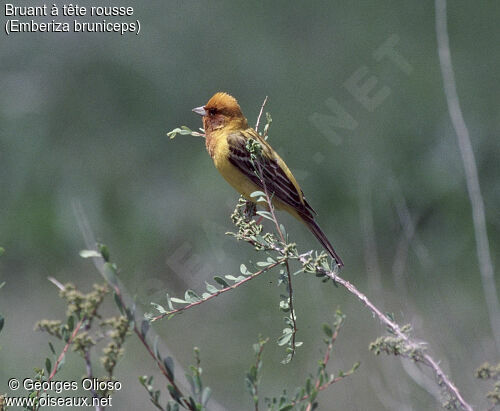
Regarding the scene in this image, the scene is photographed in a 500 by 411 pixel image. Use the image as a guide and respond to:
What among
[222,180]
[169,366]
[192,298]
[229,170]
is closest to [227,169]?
[229,170]

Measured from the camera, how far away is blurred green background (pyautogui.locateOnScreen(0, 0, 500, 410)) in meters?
5.95

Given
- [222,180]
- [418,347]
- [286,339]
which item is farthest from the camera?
[222,180]

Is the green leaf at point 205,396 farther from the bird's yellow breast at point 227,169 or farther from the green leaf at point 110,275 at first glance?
the bird's yellow breast at point 227,169

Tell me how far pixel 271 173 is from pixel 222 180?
2.62 m

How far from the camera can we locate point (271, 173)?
408 cm

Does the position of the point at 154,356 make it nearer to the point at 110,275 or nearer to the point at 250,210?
the point at 110,275

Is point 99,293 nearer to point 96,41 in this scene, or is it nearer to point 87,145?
point 87,145

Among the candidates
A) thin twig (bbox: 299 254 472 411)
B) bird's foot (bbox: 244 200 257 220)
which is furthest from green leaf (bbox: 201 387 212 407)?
bird's foot (bbox: 244 200 257 220)

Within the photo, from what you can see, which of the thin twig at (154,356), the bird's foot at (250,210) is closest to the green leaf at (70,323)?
the thin twig at (154,356)

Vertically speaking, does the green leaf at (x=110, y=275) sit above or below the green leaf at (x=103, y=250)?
below

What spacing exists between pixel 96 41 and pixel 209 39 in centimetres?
105

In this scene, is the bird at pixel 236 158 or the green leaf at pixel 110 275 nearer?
the green leaf at pixel 110 275

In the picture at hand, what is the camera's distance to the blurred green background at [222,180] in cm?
595

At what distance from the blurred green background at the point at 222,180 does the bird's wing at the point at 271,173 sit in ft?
4.02
